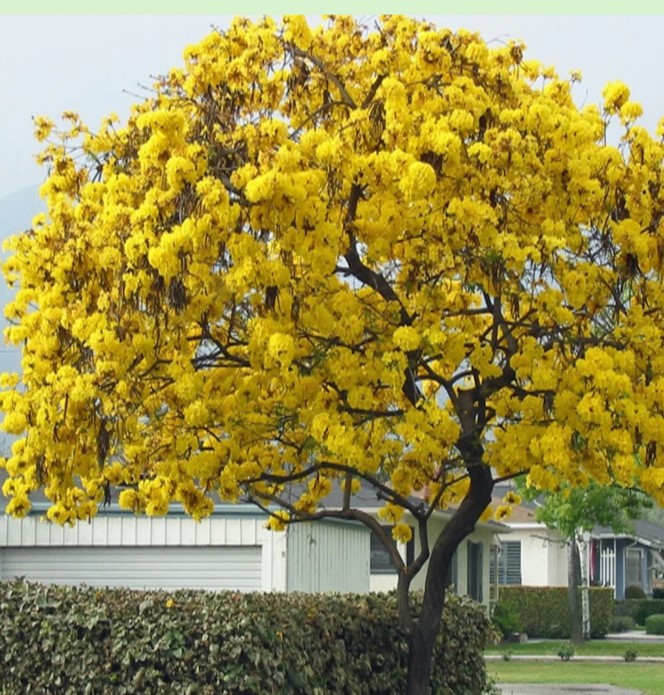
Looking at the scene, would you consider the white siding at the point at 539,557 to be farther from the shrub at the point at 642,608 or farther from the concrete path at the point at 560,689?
the concrete path at the point at 560,689

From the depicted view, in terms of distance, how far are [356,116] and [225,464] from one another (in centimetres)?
311

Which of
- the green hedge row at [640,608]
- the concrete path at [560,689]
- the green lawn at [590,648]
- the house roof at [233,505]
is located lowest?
the concrete path at [560,689]

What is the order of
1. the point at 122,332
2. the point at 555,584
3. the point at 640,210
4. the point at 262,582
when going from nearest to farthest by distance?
the point at 122,332 → the point at 640,210 → the point at 262,582 → the point at 555,584

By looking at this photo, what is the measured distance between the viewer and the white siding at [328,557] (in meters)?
21.7

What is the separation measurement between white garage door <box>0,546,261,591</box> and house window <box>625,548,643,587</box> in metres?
44.9

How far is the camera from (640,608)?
55094 mm

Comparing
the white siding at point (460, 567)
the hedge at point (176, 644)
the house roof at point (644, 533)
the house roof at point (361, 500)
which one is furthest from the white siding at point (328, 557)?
the house roof at point (644, 533)

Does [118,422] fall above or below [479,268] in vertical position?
below

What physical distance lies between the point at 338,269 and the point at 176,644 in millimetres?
3240

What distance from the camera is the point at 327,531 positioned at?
2389 centimetres

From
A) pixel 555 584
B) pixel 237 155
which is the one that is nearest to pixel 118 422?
pixel 237 155

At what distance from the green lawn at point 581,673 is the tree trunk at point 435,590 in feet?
34.6

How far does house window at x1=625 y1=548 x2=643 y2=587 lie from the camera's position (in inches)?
2537

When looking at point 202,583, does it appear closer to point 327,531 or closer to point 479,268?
point 327,531
